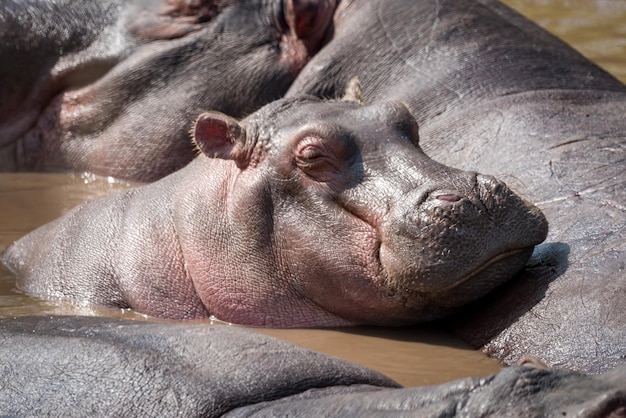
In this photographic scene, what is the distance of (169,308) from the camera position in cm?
510

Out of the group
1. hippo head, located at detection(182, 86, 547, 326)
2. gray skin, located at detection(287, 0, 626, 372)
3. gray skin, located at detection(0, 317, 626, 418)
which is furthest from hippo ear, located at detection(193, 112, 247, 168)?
gray skin, located at detection(0, 317, 626, 418)

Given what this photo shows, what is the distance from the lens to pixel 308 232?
15.6 ft

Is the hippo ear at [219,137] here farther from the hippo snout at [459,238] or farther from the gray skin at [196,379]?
the gray skin at [196,379]

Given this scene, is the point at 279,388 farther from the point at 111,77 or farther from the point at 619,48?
the point at 619,48

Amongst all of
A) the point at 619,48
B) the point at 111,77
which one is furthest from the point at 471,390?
the point at 619,48

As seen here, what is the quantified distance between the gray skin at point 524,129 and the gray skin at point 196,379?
3.30 ft

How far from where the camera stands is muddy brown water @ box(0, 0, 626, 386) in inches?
175

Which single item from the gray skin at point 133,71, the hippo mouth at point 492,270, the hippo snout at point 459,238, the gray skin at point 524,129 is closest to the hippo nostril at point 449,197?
the hippo snout at point 459,238

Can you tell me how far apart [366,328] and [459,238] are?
24.6 inches

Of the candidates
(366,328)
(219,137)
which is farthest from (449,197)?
(219,137)

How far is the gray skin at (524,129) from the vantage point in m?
4.49

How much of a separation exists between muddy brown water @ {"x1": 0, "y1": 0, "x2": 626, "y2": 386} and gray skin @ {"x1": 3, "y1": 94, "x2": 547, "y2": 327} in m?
0.08

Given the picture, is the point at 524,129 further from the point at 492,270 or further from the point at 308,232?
the point at 308,232

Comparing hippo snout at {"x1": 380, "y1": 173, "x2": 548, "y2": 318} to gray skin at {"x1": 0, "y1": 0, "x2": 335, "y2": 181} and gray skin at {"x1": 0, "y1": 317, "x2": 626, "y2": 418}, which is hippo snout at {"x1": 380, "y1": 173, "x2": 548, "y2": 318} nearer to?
gray skin at {"x1": 0, "y1": 317, "x2": 626, "y2": 418}
